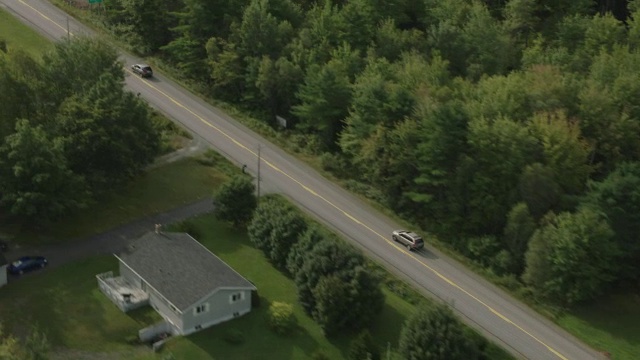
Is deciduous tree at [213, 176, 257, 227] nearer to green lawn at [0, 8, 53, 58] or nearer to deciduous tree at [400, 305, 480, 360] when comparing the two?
deciduous tree at [400, 305, 480, 360]

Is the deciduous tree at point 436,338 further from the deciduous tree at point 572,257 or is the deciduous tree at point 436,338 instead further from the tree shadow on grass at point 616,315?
the tree shadow on grass at point 616,315

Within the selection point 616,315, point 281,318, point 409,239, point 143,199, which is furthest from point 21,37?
point 616,315

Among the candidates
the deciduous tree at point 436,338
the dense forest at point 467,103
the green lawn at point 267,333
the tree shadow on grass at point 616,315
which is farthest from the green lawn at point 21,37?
the tree shadow on grass at point 616,315

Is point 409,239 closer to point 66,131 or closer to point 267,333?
point 267,333

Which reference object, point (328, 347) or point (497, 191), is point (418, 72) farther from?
point (328, 347)

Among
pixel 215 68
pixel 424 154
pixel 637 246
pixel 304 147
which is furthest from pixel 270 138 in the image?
pixel 637 246

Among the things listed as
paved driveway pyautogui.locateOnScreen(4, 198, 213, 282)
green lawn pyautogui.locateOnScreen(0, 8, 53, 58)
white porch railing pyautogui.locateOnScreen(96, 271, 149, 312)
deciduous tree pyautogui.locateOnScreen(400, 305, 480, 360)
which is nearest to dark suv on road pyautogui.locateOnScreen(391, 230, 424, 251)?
deciduous tree pyautogui.locateOnScreen(400, 305, 480, 360)
